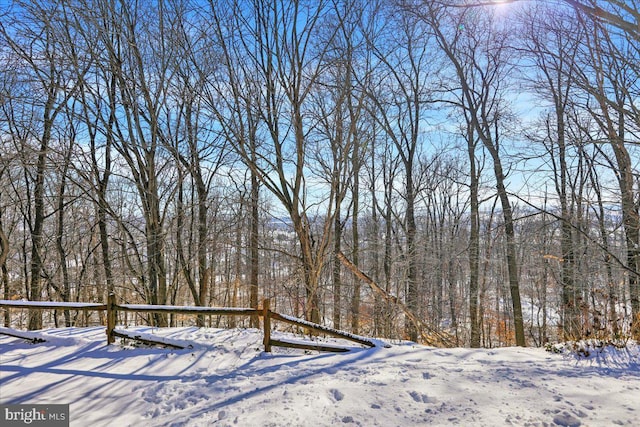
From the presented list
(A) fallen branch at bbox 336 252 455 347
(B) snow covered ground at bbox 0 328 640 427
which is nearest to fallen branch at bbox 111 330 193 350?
(B) snow covered ground at bbox 0 328 640 427

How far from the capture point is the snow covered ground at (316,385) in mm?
3168

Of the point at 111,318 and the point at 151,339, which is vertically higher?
the point at 111,318

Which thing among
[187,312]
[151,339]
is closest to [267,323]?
[187,312]

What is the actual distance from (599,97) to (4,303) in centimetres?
1072

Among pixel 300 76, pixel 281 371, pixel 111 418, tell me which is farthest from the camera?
pixel 300 76

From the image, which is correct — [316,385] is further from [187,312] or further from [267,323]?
[187,312]

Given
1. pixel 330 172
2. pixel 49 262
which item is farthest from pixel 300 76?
pixel 49 262

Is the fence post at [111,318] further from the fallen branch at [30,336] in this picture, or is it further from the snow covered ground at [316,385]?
the fallen branch at [30,336]

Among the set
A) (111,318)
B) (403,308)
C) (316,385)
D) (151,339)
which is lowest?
(403,308)

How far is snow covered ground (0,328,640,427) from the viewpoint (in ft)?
10.4

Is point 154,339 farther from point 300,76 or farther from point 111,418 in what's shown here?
point 300,76

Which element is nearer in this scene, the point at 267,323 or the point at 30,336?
the point at 267,323

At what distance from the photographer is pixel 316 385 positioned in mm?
3910

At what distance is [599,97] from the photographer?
20.9 ft
